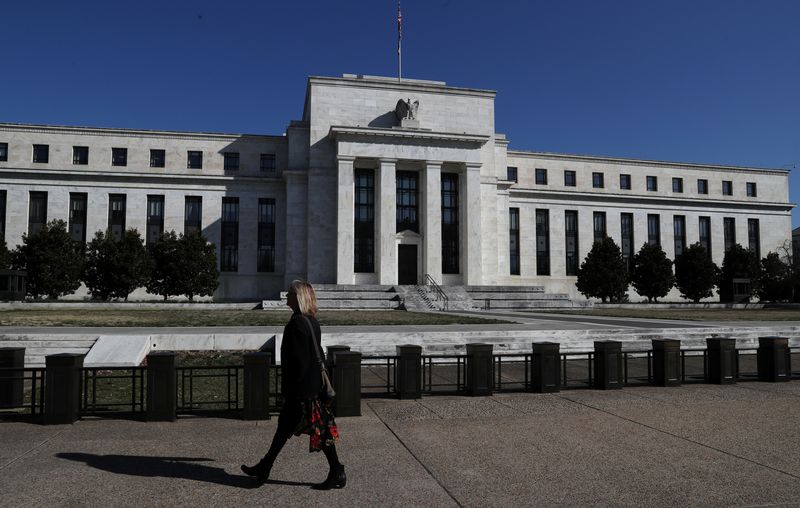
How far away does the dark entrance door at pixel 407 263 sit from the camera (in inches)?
2044

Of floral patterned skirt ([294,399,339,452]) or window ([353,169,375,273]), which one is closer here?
floral patterned skirt ([294,399,339,452])

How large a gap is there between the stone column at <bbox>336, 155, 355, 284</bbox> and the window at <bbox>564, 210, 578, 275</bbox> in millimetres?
24928

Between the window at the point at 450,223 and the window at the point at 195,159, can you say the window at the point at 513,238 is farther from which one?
the window at the point at 195,159

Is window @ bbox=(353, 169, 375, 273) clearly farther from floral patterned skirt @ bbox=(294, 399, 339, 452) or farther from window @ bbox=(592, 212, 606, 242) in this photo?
floral patterned skirt @ bbox=(294, 399, 339, 452)

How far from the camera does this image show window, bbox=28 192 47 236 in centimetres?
5212

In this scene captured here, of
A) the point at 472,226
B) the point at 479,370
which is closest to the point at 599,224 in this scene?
the point at 472,226

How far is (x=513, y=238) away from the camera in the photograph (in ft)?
199

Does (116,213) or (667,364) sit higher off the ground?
(116,213)

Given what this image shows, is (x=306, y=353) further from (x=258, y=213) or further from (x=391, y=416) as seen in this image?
(x=258, y=213)

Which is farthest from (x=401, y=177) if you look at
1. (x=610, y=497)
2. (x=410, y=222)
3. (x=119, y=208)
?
(x=610, y=497)

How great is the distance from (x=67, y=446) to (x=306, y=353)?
4156mm

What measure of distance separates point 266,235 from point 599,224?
115ft

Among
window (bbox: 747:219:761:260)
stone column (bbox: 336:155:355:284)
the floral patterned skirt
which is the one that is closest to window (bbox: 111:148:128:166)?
stone column (bbox: 336:155:355:284)

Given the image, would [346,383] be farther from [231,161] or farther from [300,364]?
[231,161]
